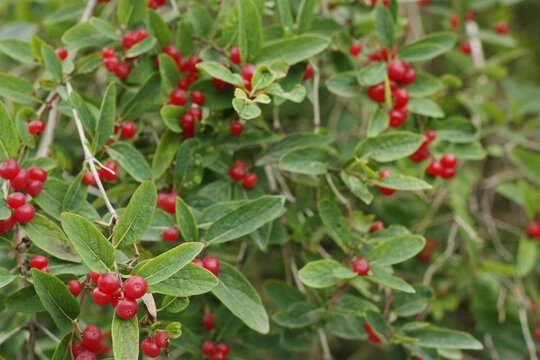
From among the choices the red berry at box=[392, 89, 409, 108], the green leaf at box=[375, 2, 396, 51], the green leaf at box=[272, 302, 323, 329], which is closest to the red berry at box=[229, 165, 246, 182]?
the green leaf at box=[272, 302, 323, 329]

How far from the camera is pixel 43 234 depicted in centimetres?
163

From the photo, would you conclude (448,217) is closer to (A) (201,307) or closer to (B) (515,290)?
(B) (515,290)

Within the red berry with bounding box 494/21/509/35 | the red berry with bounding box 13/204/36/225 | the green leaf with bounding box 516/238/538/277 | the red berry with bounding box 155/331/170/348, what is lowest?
the green leaf with bounding box 516/238/538/277

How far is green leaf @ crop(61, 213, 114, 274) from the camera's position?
137cm

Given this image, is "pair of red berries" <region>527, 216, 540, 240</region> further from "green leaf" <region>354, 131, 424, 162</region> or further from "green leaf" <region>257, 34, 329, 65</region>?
"green leaf" <region>257, 34, 329, 65</region>

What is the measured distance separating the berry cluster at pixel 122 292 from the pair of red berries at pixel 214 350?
1.85ft

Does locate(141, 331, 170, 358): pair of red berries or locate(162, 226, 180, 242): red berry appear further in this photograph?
locate(162, 226, 180, 242): red berry

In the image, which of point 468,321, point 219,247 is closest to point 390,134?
point 219,247

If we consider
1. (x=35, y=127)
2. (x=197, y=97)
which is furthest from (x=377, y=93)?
(x=35, y=127)

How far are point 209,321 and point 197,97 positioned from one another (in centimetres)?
72

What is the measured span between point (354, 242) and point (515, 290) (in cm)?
88

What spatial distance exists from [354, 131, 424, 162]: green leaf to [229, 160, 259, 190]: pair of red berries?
34 cm

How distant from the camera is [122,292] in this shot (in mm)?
1396

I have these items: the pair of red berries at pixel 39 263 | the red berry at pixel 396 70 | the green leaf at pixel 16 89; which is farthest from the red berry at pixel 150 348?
the red berry at pixel 396 70
